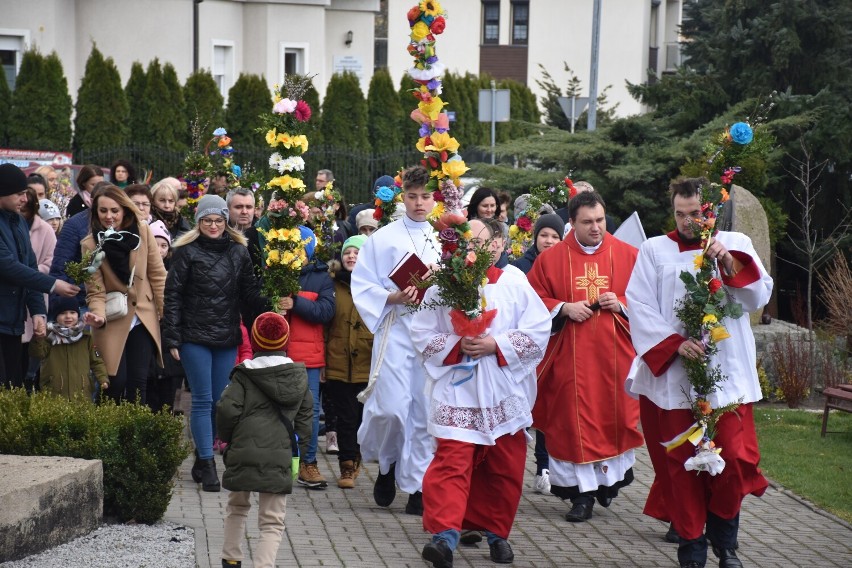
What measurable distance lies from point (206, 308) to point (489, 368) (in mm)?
2240

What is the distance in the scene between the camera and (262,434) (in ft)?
21.7

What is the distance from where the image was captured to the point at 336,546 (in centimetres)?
765

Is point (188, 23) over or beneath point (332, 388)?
over

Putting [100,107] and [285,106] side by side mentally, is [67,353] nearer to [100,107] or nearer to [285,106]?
[285,106]

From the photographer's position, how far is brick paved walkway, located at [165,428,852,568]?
7527 millimetres

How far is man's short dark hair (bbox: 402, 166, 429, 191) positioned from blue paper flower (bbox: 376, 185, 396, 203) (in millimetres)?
2027

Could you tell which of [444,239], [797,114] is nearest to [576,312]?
[444,239]

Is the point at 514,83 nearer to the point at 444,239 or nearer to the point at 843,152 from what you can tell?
the point at 843,152

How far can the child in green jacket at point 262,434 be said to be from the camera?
658 centimetres

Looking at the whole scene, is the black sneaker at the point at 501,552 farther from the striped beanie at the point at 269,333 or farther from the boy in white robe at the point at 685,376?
the striped beanie at the point at 269,333

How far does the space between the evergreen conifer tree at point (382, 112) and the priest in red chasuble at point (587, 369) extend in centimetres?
2347

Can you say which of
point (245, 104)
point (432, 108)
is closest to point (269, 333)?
point (432, 108)

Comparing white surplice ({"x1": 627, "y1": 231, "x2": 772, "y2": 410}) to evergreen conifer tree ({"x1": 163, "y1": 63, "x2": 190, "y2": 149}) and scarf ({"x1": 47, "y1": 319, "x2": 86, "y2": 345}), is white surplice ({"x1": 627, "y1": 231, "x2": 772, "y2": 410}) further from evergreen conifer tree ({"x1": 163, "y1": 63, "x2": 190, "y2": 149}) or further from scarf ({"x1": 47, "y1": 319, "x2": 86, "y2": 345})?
evergreen conifer tree ({"x1": 163, "y1": 63, "x2": 190, "y2": 149})

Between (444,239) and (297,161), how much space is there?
91.7 inches
